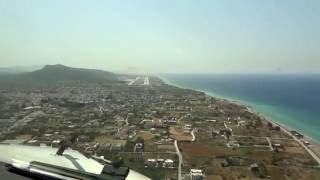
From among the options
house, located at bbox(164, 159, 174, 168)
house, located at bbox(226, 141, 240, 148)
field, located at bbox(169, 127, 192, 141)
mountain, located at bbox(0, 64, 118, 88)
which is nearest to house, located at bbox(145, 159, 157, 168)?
house, located at bbox(164, 159, 174, 168)

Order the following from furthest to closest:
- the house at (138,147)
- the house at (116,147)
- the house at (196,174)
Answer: the house at (138,147)
the house at (116,147)
the house at (196,174)

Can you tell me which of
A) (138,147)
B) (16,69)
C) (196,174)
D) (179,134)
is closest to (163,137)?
(179,134)

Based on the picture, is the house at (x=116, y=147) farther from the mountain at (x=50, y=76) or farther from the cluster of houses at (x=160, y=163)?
the mountain at (x=50, y=76)

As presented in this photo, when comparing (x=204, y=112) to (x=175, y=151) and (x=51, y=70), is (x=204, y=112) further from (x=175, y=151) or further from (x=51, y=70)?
(x=51, y=70)

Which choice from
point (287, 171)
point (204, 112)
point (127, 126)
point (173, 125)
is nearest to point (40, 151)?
point (287, 171)

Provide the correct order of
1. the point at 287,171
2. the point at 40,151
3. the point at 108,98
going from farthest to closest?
the point at 108,98 → the point at 287,171 → the point at 40,151

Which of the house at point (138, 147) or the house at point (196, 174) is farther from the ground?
the house at point (196, 174)

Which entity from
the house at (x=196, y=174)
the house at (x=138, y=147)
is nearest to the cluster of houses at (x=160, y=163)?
the house at (x=196, y=174)
